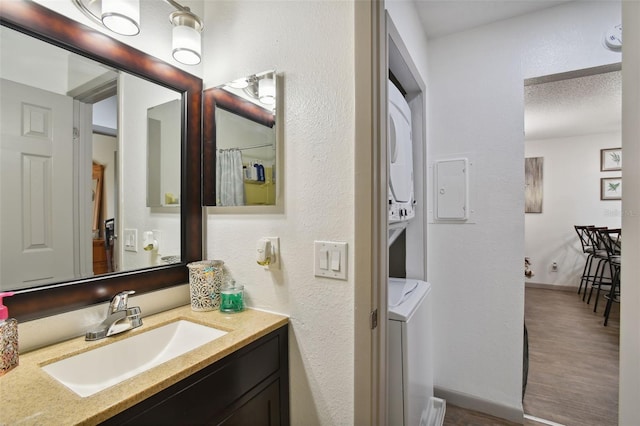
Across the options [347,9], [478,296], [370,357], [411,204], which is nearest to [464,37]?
[411,204]

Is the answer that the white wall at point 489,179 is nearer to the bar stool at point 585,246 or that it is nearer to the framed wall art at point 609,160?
the bar stool at point 585,246

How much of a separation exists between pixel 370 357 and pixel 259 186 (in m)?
0.75

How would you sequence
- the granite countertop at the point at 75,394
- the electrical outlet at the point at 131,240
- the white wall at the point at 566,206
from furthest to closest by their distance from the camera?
the white wall at the point at 566,206, the electrical outlet at the point at 131,240, the granite countertop at the point at 75,394

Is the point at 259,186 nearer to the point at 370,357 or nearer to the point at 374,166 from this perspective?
the point at 374,166

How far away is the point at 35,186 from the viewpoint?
914mm

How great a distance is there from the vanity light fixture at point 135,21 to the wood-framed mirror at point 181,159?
0.06 metres

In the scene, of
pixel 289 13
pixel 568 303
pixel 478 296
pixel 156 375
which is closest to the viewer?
pixel 156 375

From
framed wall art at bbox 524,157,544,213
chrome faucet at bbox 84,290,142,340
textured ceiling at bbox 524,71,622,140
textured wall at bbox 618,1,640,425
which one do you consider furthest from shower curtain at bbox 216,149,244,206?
framed wall art at bbox 524,157,544,213

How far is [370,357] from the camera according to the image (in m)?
0.97

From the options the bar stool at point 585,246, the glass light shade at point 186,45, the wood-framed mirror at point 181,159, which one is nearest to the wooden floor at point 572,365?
the bar stool at point 585,246

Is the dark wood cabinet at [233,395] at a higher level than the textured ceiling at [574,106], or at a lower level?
lower

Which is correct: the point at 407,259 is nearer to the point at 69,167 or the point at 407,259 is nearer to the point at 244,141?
the point at 244,141

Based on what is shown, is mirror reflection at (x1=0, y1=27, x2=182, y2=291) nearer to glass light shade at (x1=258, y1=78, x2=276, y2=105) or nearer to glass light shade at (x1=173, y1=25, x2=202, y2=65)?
glass light shade at (x1=173, y1=25, x2=202, y2=65)

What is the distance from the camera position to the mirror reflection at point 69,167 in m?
0.86
